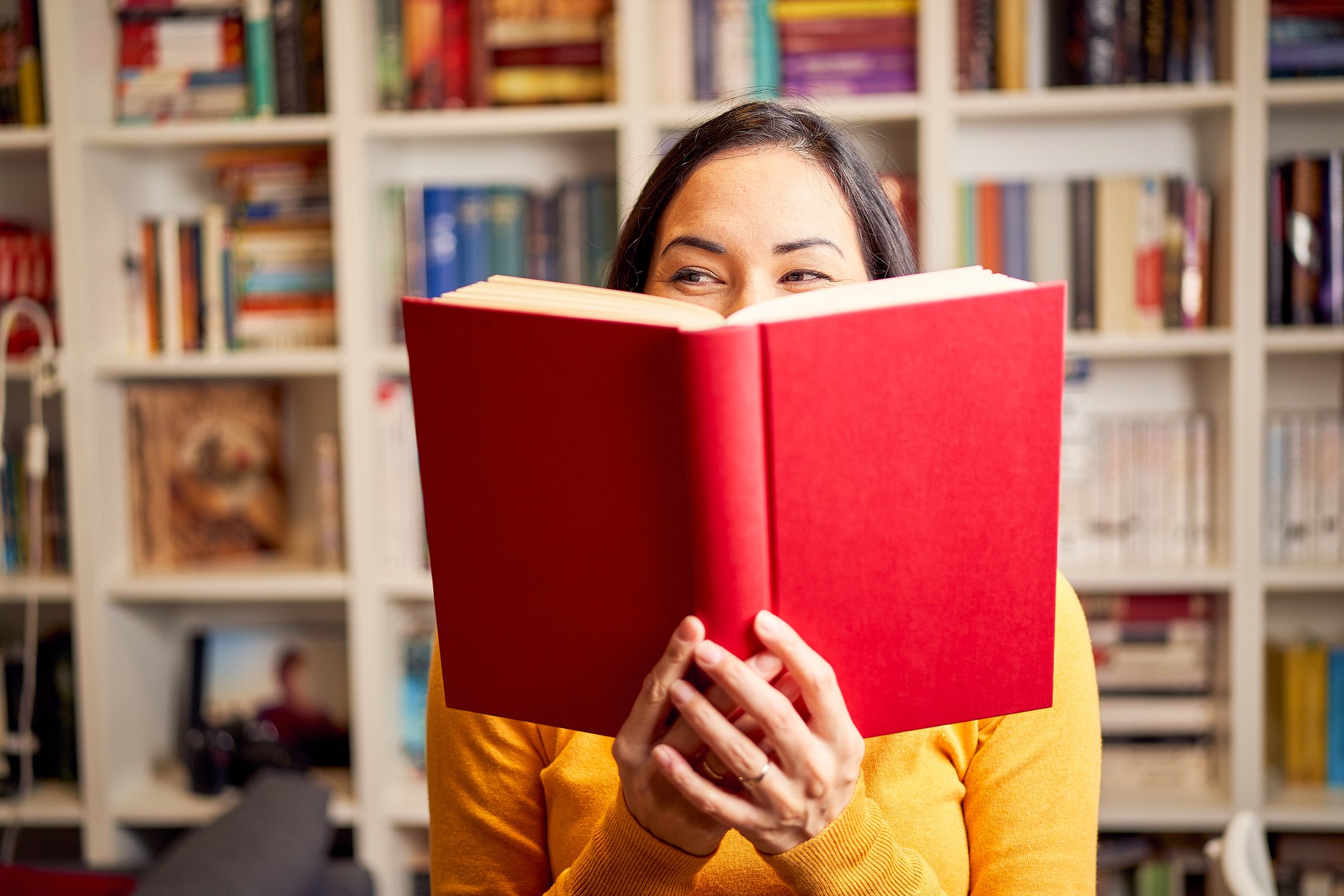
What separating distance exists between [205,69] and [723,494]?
185 centimetres

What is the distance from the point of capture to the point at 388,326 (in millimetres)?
1997

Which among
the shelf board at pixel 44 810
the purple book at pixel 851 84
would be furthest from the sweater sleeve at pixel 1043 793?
the shelf board at pixel 44 810

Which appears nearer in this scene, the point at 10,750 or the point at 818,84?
the point at 818,84

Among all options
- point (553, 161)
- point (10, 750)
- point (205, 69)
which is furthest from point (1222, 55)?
point (10, 750)

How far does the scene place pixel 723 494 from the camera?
24.0 inches

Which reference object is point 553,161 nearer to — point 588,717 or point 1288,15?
point 1288,15

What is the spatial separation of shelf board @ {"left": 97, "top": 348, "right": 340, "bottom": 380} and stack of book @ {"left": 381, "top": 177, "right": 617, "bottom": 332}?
16 cm

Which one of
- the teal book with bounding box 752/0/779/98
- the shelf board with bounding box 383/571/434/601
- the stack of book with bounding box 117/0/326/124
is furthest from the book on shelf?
the stack of book with bounding box 117/0/326/124

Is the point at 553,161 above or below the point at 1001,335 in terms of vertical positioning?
above

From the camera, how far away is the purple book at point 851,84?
1.87 meters

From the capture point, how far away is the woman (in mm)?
664

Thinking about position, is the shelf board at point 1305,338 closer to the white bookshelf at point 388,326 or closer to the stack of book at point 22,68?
the white bookshelf at point 388,326

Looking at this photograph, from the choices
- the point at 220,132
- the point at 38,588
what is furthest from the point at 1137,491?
the point at 38,588

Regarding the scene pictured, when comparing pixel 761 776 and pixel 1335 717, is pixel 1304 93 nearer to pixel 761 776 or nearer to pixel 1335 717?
pixel 1335 717
